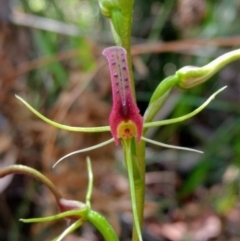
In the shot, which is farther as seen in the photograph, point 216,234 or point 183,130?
point 183,130

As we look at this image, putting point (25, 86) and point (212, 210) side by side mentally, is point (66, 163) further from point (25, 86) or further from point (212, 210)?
point (212, 210)

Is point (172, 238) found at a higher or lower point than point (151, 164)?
lower

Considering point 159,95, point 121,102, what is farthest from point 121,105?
A: point 159,95

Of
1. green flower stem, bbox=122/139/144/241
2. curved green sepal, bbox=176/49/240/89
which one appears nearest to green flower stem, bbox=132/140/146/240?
green flower stem, bbox=122/139/144/241

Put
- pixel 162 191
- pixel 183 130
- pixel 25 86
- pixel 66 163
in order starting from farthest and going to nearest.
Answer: pixel 183 130 → pixel 162 191 → pixel 25 86 → pixel 66 163

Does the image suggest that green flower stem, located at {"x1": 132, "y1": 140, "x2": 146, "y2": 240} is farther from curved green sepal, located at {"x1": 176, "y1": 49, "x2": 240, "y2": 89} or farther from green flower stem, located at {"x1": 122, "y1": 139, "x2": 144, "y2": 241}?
curved green sepal, located at {"x1": 176, "y1": 49, "x2": 240, "y2": 89}

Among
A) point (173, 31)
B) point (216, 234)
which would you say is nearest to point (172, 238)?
point (216, 234)

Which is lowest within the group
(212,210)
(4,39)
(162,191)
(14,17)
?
(212,210)

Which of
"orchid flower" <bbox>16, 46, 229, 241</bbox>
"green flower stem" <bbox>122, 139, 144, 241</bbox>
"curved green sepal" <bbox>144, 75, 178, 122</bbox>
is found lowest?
"green flower stem" <bbox>122, 139, 144, 241</bbox>

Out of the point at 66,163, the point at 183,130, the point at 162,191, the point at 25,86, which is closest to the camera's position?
the point at 66,163

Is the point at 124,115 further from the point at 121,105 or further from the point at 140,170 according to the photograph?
the point at 140,170
